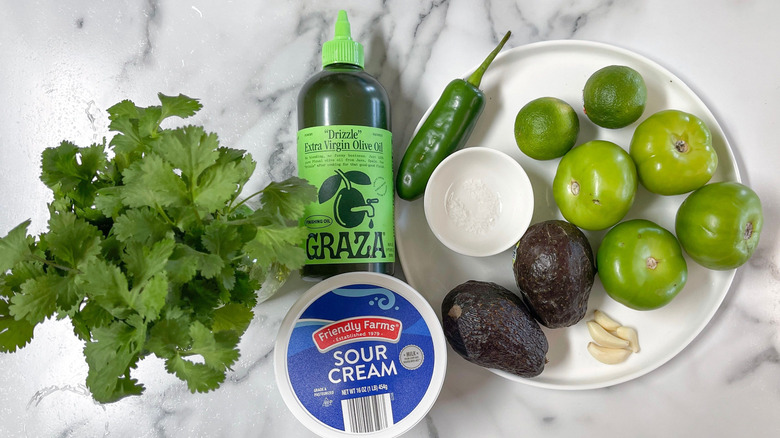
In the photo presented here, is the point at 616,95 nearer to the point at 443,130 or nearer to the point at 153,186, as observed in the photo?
the point at 443,130

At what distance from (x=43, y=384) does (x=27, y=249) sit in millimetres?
671

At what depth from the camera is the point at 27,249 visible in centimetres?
65

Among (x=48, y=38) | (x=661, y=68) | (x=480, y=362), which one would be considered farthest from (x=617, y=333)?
(x=48, y=38)

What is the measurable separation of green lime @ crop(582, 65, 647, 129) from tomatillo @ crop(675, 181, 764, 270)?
0.68ft

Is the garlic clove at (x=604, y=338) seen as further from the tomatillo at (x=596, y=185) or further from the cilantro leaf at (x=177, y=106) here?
the cilantro leaf at (x=177, y=106)

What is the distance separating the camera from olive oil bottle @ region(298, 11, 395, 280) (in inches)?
38.6

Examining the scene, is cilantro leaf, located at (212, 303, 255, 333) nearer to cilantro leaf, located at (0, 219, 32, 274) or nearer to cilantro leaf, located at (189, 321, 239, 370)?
cilantro leaf, located at (189, 321, 239, 370)

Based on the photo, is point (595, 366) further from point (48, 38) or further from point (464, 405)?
point (48, 38)

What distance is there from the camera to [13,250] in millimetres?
643

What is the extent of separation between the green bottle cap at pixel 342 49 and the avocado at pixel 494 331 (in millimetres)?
497

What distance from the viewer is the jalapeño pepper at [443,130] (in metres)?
1.06

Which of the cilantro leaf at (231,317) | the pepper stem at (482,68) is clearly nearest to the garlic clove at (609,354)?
the pepper stem at (482,68)

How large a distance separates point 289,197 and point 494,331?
47 centimetres

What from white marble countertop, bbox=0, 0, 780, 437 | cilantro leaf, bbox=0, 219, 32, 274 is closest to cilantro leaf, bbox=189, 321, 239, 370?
cilantro leaf, bbox=0, 219, 32, 274
